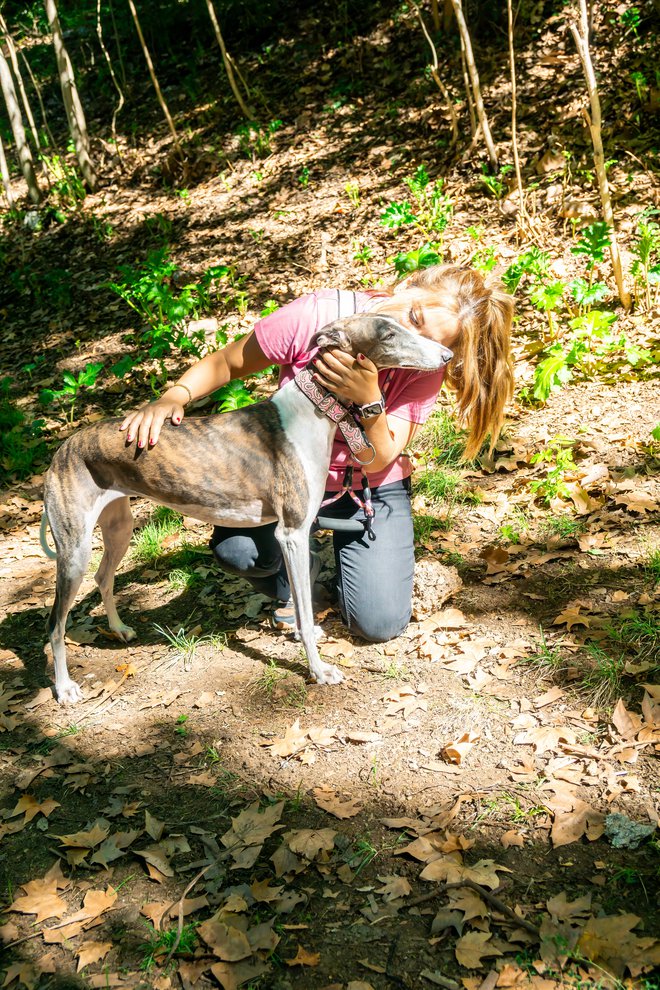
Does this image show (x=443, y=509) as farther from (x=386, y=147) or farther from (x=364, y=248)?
(x=386, y=147)

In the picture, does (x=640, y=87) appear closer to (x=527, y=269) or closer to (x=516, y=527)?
(x=527, y=269)

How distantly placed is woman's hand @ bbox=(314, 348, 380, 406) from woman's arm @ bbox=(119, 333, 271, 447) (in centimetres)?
56

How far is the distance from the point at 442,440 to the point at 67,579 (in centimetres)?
275

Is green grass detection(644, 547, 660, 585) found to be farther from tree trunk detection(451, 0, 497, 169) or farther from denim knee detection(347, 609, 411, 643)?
A: tree trunk detection(451, 0, 497, 169)

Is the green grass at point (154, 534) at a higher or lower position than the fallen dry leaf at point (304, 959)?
higher

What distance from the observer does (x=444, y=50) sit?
9.10 meters

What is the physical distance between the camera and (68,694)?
3.66 meters

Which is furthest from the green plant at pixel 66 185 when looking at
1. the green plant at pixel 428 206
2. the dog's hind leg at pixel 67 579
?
Answer: the dog's hind leg at pixel 67 579

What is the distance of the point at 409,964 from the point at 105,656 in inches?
92.2

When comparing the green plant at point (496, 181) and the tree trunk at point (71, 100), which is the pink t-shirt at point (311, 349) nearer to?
the green plant at point (496, 181)

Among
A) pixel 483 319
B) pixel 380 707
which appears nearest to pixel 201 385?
pixel 483 319

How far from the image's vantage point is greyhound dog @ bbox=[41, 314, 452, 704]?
3355 mm

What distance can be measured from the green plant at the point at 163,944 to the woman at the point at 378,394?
1.70m

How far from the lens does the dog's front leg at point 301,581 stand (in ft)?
11.1
